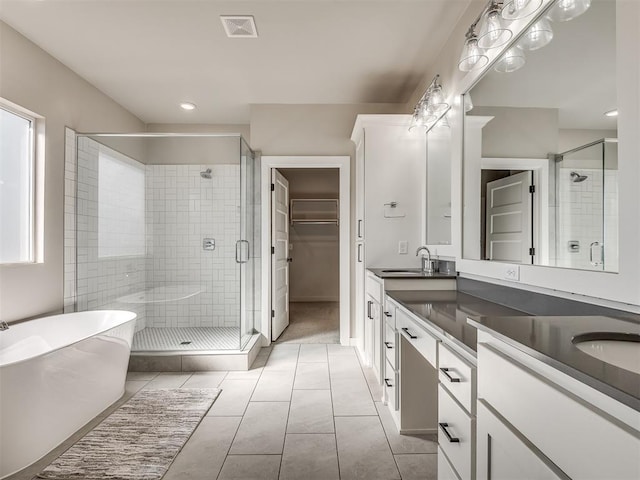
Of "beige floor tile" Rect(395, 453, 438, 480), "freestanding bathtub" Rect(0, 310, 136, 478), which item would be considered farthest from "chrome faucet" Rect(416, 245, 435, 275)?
"freestanding bathtub" Rect(0, 310, 136, 478)

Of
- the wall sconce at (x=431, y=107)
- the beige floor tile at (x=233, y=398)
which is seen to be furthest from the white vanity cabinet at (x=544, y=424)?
the wall sconce at (x=431, y=107)

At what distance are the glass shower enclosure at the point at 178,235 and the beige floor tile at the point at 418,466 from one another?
187cm

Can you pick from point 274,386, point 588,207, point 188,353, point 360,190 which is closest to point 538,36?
point 588,207

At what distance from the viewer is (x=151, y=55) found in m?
2.71

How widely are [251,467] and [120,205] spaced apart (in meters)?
2.80

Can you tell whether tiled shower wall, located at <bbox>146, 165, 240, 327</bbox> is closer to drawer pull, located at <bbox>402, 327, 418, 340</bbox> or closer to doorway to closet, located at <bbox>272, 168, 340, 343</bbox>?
drawer pull, located at <bbox>402, 327, 418, 340</bbox>

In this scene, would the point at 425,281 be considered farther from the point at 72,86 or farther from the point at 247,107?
the point at 72,86

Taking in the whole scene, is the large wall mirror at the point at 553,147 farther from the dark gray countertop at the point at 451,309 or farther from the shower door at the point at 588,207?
the dark gray countertop at the point at 451,309

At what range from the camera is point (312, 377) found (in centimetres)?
279

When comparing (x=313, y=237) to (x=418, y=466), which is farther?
(x=313, y=237)

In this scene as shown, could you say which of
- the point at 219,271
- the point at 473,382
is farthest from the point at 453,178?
the point at 219,271

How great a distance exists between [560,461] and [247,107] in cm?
391

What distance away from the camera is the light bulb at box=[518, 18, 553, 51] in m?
1.38

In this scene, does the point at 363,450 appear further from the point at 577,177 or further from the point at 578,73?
the point at 578,73
